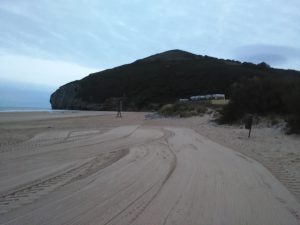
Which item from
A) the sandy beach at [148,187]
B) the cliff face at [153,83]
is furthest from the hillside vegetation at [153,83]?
the sandy beach at [148,187]

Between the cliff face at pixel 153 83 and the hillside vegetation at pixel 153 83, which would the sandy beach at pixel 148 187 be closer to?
the hillside vegetation at pixel 153 83

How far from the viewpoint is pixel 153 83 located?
4146 inches

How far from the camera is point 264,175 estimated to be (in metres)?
8.50

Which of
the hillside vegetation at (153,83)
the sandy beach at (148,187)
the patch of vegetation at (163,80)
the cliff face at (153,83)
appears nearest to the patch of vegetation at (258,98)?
the sandy beach at (148,187)

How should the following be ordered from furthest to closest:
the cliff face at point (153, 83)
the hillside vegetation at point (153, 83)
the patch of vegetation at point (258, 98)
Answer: the cliff face at point (153, 83) < the hillside vegetation at point (153, 83) < the patch of vegetation at point (258, 98)

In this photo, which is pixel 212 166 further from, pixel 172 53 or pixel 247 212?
pixel 172 53

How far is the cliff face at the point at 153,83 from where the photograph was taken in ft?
316

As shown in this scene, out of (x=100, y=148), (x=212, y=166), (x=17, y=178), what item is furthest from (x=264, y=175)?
(x=100, y=148)

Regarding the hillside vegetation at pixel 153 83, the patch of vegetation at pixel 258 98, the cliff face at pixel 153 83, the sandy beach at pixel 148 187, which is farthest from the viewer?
the cliff face at pixel 153 83

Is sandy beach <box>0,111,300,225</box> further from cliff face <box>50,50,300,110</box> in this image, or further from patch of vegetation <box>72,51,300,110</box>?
cliff face <box>50,50,300,110</box>

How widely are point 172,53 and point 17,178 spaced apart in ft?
487

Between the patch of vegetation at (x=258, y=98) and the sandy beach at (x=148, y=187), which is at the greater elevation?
the patch of vegetation at (x=258, y=98)

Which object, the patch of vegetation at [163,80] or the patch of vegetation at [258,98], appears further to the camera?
the patch of vegetation at [163,80]

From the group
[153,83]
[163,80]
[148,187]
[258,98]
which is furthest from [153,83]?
[148,187]
